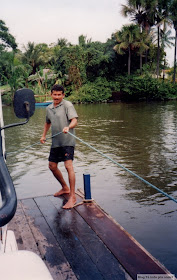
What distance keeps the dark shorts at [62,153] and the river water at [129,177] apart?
1.59 metres

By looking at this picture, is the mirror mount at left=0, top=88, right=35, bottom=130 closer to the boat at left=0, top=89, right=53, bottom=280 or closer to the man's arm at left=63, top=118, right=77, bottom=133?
the boat at left=0, top=89, right=53, bottom=280

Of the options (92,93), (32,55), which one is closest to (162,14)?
(92,93)

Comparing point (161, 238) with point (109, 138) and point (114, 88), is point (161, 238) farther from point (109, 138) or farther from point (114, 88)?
point (114, 88)

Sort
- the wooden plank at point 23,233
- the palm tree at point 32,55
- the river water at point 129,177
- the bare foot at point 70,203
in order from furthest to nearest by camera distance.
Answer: the palm tree at point 32,55 < the river water at point 129,177 < the bare foot at point 70,203 < the wooden plank at point 23,233

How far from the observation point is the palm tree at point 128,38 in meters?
34.4

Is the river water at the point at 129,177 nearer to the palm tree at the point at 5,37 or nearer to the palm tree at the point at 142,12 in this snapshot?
the palm tree at the point at 142,12

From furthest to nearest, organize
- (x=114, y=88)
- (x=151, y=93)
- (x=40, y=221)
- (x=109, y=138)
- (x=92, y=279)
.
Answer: (x=114, y=88), (x=151, y=93), (x=109, y=138), (x=40, y=221), (x=92, y=279)

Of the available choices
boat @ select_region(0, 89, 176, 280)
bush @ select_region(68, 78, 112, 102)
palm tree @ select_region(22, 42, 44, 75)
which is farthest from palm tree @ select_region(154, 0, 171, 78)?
boat @ select_region(0, 89, 176, 280)

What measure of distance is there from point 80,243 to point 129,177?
14.3 ft

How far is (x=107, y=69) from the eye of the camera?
125ft

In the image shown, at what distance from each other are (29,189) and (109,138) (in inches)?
243

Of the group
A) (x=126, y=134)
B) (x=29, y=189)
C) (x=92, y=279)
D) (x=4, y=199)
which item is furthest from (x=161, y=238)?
(x=126, y=134)

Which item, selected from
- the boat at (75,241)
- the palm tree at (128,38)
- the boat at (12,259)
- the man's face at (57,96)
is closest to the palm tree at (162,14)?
the palm tree at (128,38)

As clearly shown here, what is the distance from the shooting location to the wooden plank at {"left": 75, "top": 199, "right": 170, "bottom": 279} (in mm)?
2588
